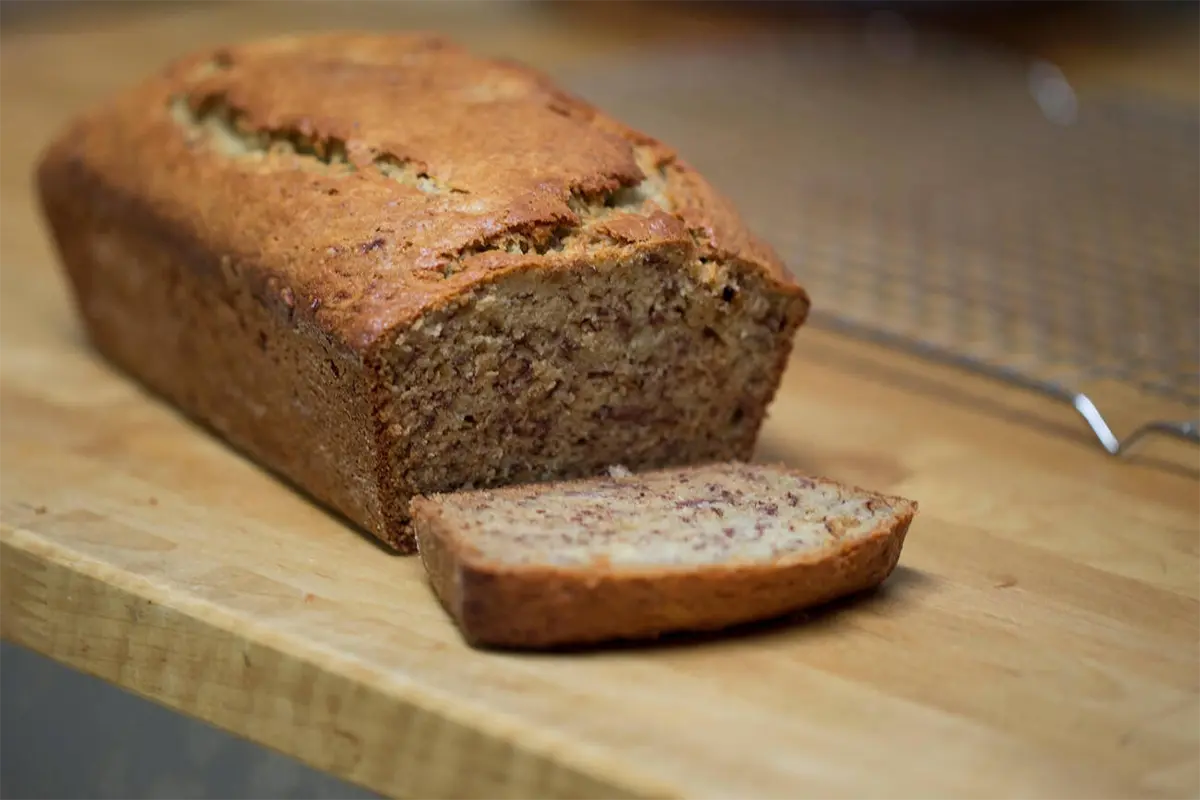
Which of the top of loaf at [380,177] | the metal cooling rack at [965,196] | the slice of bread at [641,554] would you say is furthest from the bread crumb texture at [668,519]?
the metal cooling rack at [965,196]

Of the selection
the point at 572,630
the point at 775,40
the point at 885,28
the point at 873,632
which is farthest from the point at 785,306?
the point at 885,28

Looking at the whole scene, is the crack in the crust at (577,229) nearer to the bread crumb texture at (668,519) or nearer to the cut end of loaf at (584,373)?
the cut end of loaf at (584,373)

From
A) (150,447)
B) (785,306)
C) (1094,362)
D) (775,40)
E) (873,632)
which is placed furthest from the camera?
(775,40)

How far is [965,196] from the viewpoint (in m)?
4.04

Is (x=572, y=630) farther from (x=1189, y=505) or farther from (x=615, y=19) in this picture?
(x=615, y=19)

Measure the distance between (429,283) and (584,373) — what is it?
31cm

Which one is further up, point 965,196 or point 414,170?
point 414,170

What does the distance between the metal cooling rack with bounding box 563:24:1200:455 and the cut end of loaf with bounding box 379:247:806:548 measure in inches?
28.8

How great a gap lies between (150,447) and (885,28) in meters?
4.36

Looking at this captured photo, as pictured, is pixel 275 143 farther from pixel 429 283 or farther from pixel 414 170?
pixel 429 283

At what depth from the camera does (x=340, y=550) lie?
7.16ft

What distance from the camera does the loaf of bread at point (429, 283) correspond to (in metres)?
2.11

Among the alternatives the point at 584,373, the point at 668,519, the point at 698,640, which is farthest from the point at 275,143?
the point at 698,640

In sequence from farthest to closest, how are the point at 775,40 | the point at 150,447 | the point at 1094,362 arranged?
the point at 775,40 < the point at 1094,362 < the point at 150,447
